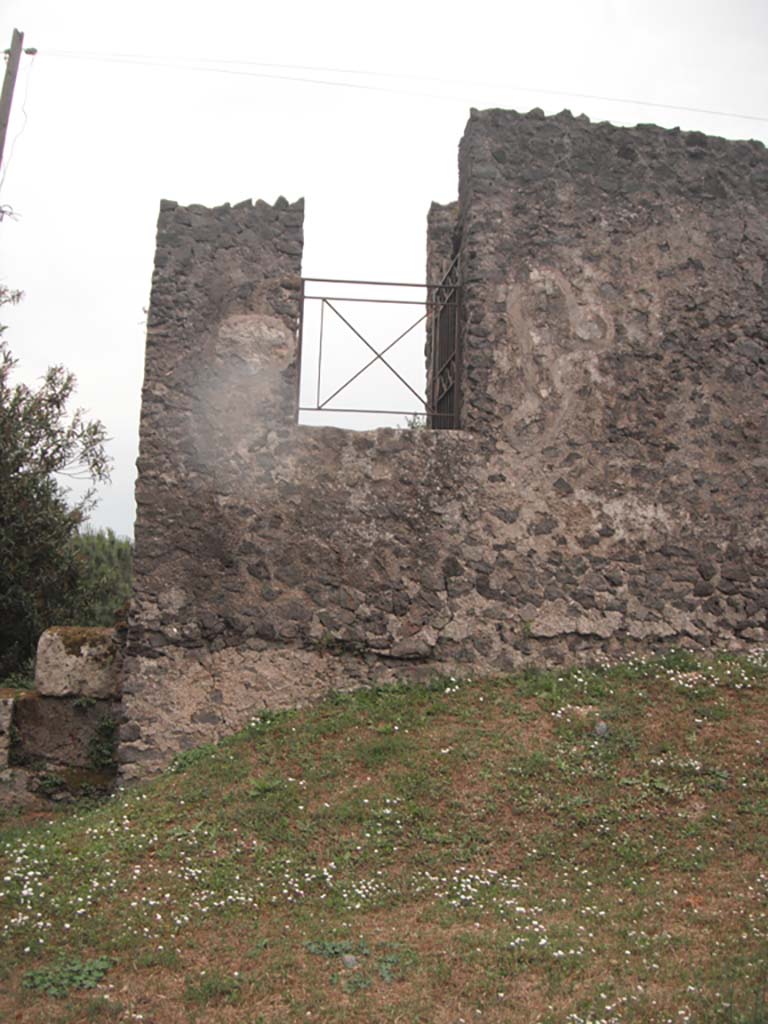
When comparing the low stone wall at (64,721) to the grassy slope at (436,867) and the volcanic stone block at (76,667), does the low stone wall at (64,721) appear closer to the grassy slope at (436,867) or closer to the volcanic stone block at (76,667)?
the volcanic stone block at (76,667)

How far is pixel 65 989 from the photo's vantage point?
519cm

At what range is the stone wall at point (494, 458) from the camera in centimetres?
895

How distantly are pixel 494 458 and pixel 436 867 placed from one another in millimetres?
4035

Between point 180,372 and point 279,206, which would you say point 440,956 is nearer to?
point 180,372

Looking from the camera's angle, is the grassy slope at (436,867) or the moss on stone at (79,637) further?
the moss on stone at (79,637)

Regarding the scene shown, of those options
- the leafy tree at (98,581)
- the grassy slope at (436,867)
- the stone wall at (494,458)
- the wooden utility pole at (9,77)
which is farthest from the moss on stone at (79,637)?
the wooden utility pole at (9,77)

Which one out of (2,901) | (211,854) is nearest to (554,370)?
(211,854)

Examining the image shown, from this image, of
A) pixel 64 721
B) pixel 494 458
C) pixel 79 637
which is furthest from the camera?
pixel 494 458

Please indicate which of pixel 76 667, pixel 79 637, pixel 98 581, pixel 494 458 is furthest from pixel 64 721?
pixel 98 581

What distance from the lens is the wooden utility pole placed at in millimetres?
11265

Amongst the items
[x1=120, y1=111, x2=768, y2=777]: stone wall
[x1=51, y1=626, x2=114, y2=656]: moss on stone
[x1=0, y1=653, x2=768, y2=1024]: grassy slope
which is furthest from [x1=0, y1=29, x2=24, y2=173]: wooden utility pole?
[x1=0, y1=653, x2=768, y2=1024]: grassy slope

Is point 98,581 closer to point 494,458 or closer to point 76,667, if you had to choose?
point 76,667

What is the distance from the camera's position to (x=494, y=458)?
9.52 meters

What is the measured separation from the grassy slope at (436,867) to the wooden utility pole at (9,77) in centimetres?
731
